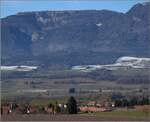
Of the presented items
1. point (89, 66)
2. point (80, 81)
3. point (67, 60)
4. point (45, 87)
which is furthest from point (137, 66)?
point (45, 87)

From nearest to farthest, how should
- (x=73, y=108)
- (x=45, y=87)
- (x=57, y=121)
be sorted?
(x=57, y=121) < (x=73, y=108) < (x=45, y=87)

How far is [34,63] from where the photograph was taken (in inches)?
7234

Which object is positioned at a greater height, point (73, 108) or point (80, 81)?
point (80, 81)

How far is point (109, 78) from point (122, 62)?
144ft

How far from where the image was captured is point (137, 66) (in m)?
172

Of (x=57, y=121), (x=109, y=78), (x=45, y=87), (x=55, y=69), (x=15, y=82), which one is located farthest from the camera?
(x=55, y=69)

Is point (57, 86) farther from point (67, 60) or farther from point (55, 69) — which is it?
point (67, 60)

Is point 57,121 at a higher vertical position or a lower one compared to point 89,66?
lower

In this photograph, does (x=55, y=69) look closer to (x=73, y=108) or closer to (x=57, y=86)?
(x=57, y=86)

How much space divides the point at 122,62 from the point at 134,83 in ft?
179

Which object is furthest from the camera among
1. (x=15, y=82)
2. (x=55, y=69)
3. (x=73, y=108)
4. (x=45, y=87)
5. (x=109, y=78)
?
(x=55, y=69)

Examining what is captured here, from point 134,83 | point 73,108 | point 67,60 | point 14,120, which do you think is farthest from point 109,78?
point 14,120

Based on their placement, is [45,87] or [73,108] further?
[45,87]

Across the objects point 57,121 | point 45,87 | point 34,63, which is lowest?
point 57,121
